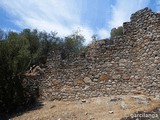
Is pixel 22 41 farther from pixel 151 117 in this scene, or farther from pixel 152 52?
pixel 151 117

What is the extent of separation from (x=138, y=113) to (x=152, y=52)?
323 cm

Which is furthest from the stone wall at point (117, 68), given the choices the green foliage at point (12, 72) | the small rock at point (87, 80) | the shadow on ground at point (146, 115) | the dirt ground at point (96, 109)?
the shadow on ground at point (146, 115)

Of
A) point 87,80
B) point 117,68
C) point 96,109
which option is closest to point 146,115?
point 96,109

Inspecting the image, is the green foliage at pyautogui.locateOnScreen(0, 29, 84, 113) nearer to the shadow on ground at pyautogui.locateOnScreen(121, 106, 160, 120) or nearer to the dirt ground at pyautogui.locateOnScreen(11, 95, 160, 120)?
the dirt ground at pyautogui.locateOnScreen(11, 95, 160, 120)

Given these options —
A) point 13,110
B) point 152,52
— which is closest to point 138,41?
point 152,52

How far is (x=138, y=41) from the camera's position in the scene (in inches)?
522

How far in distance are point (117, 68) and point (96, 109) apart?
2598mm

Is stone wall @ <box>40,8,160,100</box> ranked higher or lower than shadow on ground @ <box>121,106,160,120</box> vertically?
higher

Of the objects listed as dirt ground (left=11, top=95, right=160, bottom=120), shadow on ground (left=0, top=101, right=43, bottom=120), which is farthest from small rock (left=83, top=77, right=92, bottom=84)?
shadow on ground (left=0, top=101, right=43, bottom=120)

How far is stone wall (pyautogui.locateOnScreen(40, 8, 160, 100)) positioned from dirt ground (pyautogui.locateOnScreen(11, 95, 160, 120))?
0.58 m

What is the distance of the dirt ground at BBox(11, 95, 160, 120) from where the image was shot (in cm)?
1103

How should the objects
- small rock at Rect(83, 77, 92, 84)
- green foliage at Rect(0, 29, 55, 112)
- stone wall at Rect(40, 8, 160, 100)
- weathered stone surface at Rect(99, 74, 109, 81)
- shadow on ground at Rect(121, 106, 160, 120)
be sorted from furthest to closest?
green foliage at Rect(0, 29, 55, 112)
small rock at Rect(83, 77, 92, 84)
weathered stone surface at Rect(99, 74, 109, 81)
stone wall at Rect(40, 8, 160, 100)
shadow on ground at Rect(121, 106, 160, 120)

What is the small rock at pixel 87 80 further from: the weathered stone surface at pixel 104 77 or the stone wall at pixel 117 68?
the weathered stone surface at pixel 104 77

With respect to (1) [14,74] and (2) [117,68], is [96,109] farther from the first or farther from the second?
(1) [14,74]
